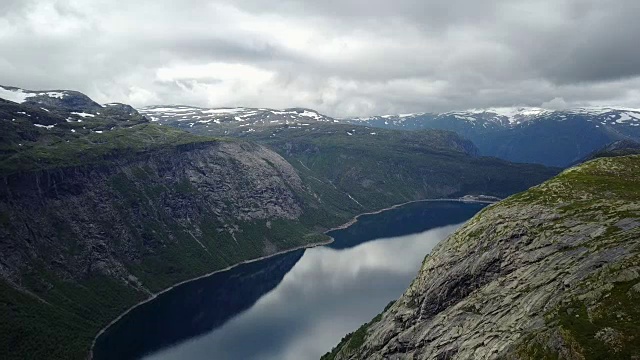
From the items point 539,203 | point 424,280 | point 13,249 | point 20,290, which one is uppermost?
point 539,203

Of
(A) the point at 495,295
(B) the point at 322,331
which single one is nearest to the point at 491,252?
(A) the point at 495,295

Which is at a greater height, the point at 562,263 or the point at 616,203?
the point at 616,203

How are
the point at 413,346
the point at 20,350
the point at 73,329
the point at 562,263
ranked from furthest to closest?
the point at 73,329 → the point at 20,350 → the point at 413,346 → the point at 562,263

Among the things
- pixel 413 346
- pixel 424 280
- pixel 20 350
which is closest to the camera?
→ pixel 413 346

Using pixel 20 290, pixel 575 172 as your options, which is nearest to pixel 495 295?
pixel 575 172

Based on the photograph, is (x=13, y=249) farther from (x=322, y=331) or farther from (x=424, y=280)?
(x=424, y=280)

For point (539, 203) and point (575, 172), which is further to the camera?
point (575, 172)
